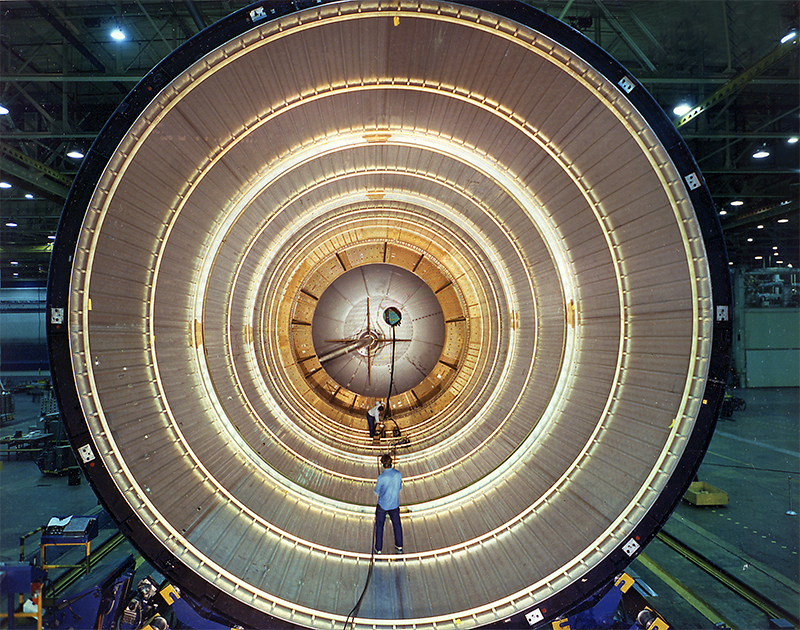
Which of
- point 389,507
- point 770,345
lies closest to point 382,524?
point 389,507

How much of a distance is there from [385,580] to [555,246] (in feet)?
12.8

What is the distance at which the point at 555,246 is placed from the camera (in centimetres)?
453

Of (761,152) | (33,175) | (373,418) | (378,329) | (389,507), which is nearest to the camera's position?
(389,507)

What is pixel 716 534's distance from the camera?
741 cm

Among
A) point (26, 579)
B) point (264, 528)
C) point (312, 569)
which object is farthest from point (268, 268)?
point (26, 579)

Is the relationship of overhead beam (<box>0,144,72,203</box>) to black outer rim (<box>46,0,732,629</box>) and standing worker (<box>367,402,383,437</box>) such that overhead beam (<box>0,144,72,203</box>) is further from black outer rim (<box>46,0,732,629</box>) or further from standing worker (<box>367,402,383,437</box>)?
standing worker (<box>367,402,383,437</box>)

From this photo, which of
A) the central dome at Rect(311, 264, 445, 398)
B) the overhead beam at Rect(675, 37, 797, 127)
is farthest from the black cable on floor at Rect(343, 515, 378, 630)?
the overhead beam at Rect(675, 37, 797, 127)

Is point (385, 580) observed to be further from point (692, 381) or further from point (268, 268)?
point (268, 268)

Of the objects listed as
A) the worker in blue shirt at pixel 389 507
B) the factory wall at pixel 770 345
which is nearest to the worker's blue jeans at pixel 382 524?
the worker in blue shirt at pixel 389 507

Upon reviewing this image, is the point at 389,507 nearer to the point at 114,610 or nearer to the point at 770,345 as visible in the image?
the point at 114,610

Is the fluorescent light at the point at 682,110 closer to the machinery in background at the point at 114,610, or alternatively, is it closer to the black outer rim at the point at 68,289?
the black outer rim at the point at 68,289

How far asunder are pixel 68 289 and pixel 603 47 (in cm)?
1026

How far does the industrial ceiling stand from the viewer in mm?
7270

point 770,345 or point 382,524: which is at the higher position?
point 770,345
